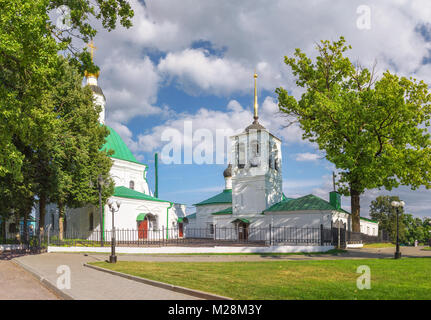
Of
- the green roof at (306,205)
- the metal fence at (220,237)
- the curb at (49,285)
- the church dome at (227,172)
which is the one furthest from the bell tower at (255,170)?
the curb at (49,285)

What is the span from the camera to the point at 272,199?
32.2 metres

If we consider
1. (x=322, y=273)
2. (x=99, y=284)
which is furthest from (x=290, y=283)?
(x=99, y=284)

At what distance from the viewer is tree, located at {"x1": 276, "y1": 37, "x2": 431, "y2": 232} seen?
21781 mm

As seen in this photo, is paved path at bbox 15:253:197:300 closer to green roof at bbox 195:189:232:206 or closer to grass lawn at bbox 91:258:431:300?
grass lawn at bbox 91:258:431:300

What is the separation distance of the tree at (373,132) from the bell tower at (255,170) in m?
7.03

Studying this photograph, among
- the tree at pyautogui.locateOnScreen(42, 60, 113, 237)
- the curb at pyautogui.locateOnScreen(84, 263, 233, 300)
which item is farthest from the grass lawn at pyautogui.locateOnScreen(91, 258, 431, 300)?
the tree at pyautogui.locateOnScreen(42, 60, 113, 237)

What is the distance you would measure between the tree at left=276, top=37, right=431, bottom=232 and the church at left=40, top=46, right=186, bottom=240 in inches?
587

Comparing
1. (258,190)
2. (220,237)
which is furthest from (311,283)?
(220,237)

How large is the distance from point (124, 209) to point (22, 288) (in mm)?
22702

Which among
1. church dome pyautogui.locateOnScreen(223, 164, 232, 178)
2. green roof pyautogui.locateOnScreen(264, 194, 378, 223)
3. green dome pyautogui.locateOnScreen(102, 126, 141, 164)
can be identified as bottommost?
green roof pyautogui.locateOnScreen(264, 194, 378, 223)

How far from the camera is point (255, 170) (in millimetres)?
31938

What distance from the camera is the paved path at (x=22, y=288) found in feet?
27.3

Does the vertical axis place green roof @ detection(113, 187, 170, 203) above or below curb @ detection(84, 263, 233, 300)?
above
